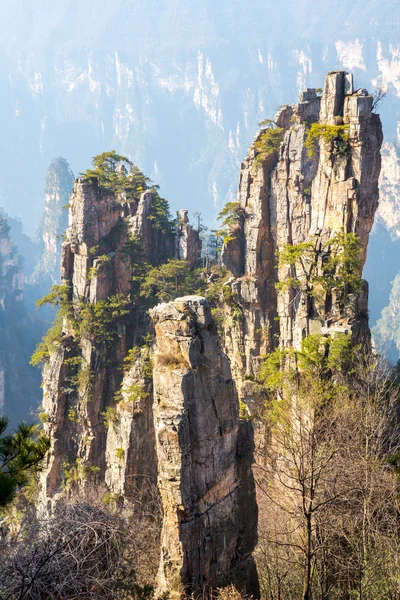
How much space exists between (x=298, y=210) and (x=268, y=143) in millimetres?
4712

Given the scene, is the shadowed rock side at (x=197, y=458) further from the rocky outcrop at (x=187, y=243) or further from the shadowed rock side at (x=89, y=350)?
the rocky outcrop at (x=187, y=243)

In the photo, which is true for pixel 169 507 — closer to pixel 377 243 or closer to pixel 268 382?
pixel 268 382

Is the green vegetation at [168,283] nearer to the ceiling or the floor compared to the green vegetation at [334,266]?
nearer to the ceiling

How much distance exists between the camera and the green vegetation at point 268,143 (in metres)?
35.2

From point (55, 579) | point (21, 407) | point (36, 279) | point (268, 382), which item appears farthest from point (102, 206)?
point (36, 279)

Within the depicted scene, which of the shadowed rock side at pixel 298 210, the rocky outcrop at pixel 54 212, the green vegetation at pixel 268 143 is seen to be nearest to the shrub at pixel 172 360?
the shadowed rock side at pixel 298 210

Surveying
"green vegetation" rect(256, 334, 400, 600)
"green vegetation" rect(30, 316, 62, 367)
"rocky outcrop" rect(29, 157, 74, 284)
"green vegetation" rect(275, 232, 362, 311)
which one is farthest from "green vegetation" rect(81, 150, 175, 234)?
"rocky outcrop" rect(29, 157, 74, 284)

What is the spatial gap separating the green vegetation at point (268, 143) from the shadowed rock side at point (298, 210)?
0.22 metres

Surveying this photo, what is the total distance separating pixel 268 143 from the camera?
35.6 meters

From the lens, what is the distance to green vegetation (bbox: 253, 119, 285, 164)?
3516 cm

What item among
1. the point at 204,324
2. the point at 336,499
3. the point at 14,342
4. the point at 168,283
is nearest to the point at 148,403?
the point at 168,283

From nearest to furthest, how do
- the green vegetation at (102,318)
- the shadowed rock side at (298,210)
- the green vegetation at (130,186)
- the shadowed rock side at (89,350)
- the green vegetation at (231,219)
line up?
the shadowed rock side at (298,210)
the green vegetation at (231,219)
the shadowed rock side at (89,350)
the green vegetation at (102,318)
the green vegetation at (130,186)

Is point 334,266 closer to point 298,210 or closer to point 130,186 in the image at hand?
point 298,210

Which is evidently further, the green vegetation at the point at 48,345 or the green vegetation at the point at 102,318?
the green vegetation at the point at 48,345
